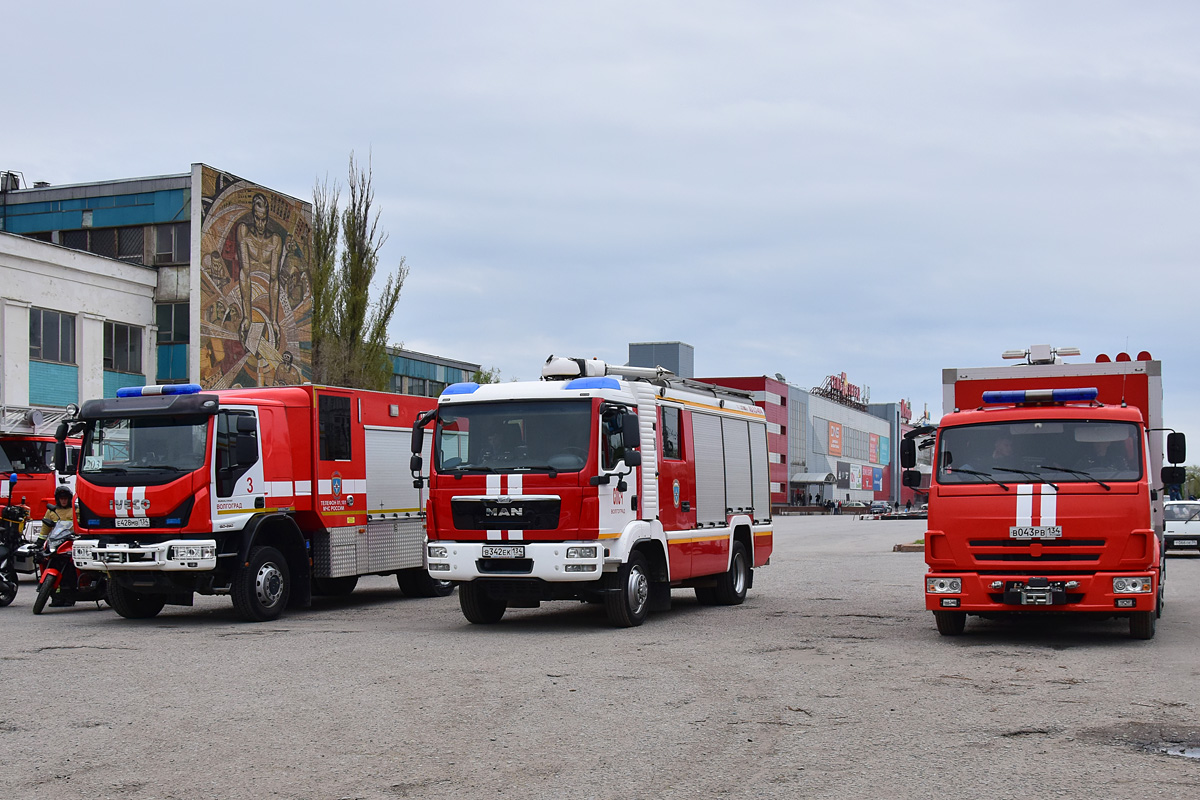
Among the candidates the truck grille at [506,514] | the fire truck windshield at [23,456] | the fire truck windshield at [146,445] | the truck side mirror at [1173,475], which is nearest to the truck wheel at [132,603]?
the fire truck windshield at [146,445]

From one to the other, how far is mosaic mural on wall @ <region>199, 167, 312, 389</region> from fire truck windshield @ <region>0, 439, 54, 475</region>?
1587 cm

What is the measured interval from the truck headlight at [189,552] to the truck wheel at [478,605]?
2.99 m

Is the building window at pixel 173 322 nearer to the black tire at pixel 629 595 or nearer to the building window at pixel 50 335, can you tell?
the building window at pixel 50 335

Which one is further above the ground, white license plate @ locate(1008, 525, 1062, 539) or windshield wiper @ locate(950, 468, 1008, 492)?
windshield wiper @ locate(950, 468, 1008, 492)

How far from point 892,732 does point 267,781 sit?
382 cm

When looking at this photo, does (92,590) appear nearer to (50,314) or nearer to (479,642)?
(479,642)

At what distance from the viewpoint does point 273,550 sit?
52.4 ft

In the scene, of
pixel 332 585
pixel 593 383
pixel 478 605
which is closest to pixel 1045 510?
pixel 593 383

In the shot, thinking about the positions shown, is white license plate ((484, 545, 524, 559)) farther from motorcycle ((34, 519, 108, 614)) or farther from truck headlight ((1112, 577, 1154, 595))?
truck headlight ((1112, 577, 1154, 595))

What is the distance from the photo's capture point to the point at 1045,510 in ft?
40.0

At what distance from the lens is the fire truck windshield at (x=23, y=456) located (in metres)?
24.2

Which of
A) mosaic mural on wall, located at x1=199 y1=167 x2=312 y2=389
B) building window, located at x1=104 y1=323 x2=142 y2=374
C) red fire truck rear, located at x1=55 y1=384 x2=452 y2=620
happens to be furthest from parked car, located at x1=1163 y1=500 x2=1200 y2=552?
building window, located at x1=104 y1=323 x2=142 y2=374

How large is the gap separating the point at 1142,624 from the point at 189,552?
10.4 m

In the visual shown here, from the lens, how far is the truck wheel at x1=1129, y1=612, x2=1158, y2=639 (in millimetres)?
12539
